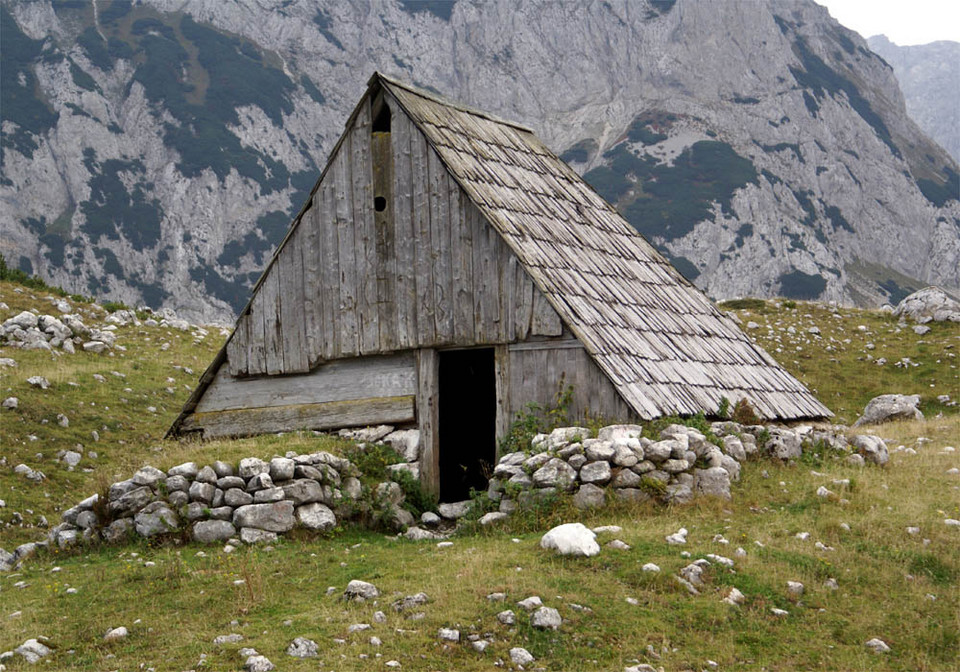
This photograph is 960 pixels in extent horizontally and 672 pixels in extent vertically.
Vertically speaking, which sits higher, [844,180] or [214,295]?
[844,180]

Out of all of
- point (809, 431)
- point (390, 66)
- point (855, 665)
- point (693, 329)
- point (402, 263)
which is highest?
point (390, 66)

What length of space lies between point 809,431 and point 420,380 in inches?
248

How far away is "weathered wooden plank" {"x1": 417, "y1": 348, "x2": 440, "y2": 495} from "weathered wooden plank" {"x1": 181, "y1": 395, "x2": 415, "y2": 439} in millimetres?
238

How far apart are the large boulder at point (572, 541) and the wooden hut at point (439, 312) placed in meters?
3.29

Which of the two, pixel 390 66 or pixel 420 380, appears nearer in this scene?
pixel 420 380

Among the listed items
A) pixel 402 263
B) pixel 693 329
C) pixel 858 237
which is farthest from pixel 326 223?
pixel 858 237

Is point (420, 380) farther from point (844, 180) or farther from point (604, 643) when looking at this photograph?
point (844, 180)

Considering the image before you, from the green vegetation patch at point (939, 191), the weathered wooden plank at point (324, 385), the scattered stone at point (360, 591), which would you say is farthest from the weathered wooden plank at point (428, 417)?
the green vegetation patch at point (939, 191)

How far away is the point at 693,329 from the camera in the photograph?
61.3 feet

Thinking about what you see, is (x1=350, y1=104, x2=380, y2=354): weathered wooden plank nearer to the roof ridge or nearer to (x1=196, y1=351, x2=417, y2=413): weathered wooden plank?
(x1=196, y1=351, x2=417, y2=413): weathered wooden plank

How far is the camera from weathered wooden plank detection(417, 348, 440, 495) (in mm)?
16312

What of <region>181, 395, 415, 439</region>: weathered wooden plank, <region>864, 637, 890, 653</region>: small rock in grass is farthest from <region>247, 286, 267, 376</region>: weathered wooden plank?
<region>864, 637, 890, 653</region>: small rock in grass

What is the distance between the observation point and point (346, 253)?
17562mm

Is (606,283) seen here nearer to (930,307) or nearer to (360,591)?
(360,591)
